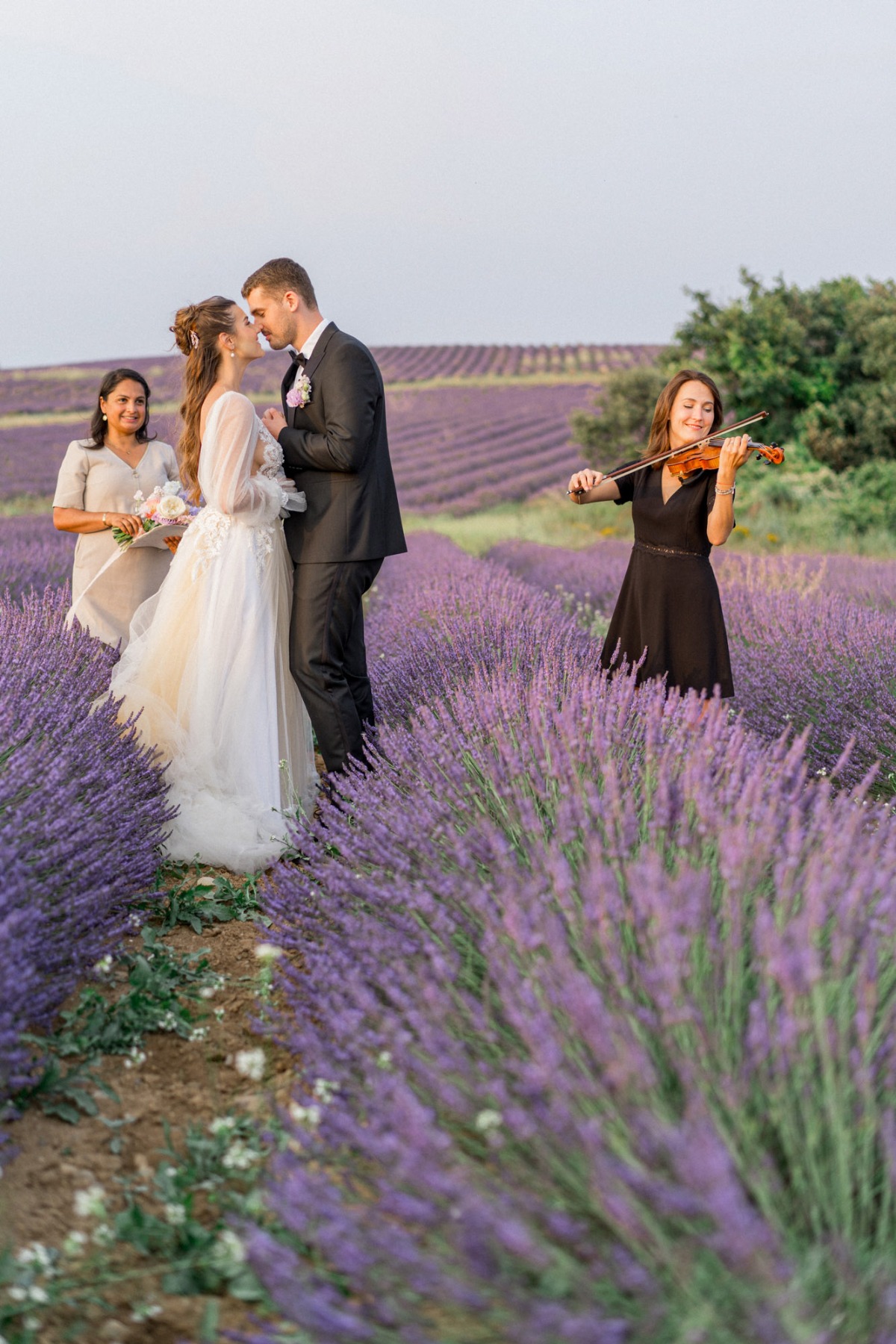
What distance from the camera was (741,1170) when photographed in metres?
1.07

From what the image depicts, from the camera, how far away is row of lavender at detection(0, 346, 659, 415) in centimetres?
2925

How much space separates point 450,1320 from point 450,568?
5.54 metres

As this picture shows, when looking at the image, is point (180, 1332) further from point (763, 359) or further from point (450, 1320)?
point (763, 359)

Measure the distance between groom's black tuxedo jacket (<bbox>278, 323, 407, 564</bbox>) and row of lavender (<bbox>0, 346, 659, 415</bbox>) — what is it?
2050cm

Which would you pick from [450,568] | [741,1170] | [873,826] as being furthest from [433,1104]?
[450,568]

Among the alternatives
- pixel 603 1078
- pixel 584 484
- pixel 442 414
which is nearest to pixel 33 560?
pixel 584 484

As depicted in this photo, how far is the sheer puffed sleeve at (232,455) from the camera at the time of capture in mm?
2967

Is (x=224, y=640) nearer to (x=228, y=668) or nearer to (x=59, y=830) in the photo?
(x=228, y=668)

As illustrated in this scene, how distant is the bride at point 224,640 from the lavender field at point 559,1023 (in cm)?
43

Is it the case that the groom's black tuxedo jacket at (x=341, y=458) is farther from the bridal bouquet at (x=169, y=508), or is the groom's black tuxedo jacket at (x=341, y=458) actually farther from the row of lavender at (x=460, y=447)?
the row of lavender at (x=460, y=447)

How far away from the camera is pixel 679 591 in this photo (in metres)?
3.23

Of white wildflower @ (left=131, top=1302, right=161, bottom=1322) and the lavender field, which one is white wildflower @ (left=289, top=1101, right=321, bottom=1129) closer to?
the lavender field

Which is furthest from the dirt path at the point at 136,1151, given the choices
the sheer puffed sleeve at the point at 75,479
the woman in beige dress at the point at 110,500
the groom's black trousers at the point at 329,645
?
the sheer puffed sleeve at the point at 75,479

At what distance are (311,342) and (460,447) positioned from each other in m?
19.5
